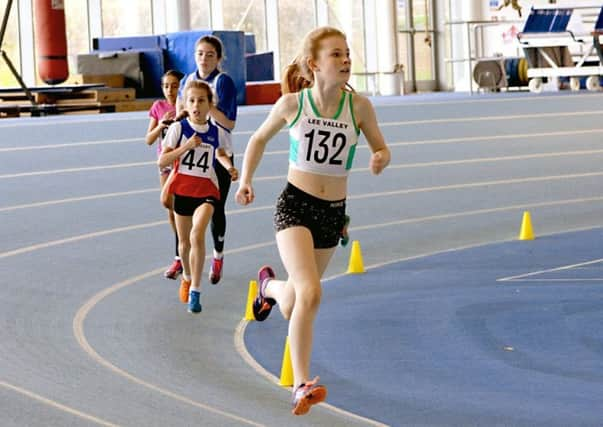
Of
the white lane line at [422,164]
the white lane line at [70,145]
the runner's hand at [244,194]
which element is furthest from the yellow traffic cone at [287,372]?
the white lane line at [70,145]

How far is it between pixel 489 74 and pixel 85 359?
20299mm

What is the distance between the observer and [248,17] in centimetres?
3341

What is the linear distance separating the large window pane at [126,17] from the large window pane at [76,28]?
46 centimetres

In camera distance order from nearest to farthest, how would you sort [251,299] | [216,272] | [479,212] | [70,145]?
1. [251,299]
2. [216,272]
3. [70,145]
4. [479,212]

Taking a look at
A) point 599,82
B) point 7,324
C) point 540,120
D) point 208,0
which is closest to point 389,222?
point 540,120

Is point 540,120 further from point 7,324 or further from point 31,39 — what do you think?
point 31,39

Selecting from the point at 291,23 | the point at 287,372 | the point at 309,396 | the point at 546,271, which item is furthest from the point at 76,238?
the point at 291,23

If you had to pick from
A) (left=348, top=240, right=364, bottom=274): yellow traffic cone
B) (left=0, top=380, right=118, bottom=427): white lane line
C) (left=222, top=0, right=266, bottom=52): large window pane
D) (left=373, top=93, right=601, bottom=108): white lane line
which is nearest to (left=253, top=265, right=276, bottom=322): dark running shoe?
(left=0, top=380, right=118, bottom=427): white lane line

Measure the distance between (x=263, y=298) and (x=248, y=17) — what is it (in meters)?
26.6

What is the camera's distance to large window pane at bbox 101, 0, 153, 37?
30.4 m

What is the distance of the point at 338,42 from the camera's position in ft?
20.5

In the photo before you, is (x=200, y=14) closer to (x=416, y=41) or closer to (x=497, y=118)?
(x=416, y=41)

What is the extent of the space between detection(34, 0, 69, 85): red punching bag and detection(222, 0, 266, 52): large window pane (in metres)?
11.6

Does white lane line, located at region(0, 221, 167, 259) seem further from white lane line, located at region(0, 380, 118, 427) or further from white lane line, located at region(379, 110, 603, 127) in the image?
white lane line, located at region(379, 110, 603, 127)
